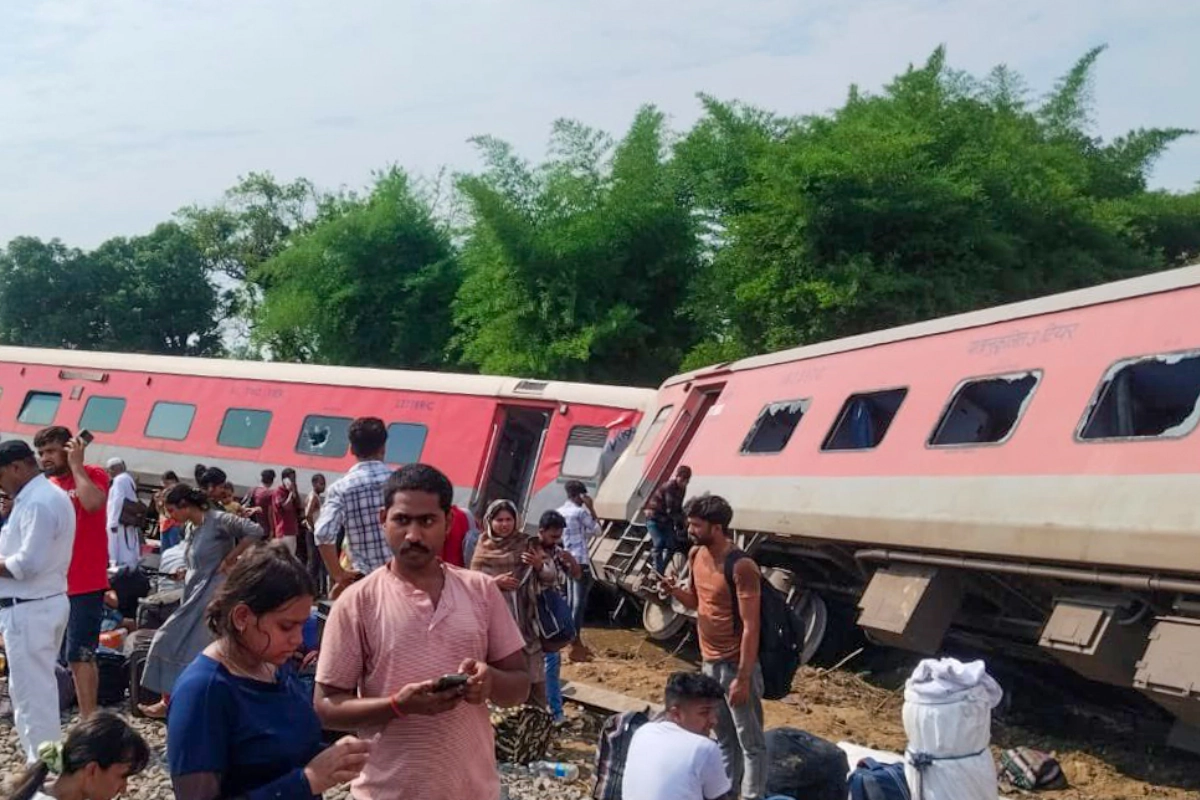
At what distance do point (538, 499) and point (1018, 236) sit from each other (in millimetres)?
10299

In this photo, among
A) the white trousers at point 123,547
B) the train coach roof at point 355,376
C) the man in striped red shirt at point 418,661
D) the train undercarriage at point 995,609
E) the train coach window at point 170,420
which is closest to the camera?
the man in striped red shirt at point 418,661

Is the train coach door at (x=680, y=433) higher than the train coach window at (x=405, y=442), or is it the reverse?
the train coach door at (x=680, y=433)

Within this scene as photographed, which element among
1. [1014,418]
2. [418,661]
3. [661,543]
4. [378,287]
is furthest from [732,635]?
[378,287]

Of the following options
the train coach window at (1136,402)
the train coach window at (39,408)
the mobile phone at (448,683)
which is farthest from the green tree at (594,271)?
the mobile phone at (448,683)

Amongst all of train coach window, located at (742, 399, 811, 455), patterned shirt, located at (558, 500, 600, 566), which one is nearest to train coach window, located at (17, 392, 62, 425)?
patterned shirt, located at (558, 500, 600, 566)

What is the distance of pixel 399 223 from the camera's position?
28.5 meters

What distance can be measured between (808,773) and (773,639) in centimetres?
67

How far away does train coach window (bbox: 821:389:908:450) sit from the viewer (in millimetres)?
9445

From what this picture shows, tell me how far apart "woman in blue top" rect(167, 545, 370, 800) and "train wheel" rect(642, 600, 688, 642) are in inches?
331

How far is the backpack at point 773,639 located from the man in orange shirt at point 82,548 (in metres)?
3.49

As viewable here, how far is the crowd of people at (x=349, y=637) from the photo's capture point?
2914 mm

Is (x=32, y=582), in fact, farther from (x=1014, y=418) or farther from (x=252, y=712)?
(x=1014, y=418)

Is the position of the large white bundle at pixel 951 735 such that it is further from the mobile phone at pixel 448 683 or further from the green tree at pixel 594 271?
the green tree at pixel 594 271

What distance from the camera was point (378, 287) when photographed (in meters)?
28.2
